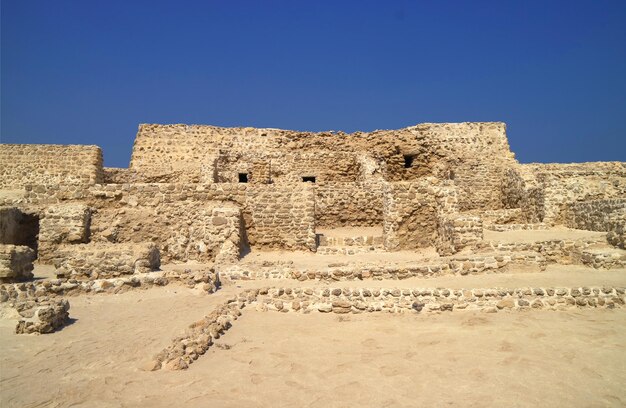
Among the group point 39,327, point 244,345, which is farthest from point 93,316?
point 244,345

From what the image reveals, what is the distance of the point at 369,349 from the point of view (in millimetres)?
5750

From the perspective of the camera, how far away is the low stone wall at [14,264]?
308 inches

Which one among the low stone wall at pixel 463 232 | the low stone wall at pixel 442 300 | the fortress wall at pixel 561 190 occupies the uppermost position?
the fortress wall at pixel 561 190

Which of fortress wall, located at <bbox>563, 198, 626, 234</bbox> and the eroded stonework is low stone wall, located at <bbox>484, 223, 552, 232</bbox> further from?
fortress wall, located at <bbox>563, 198, 626, 234</bbox>

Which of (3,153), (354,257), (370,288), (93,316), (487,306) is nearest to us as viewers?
(93,316)

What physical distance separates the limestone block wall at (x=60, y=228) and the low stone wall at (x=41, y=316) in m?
6.03

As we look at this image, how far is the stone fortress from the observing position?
7.66 m

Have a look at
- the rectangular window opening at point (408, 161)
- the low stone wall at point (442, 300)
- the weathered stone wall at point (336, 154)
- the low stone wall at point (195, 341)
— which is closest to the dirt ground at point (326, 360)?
the low stone wall at point (195, 341)

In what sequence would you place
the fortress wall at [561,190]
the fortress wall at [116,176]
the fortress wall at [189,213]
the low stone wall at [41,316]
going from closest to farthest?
the low stone wall at [41,316]
the fortress wall at [189,213]
the fortress wall at [561,190]
the fortress wall at [116,176]

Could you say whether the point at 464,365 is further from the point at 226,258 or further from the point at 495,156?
the point at 495,156

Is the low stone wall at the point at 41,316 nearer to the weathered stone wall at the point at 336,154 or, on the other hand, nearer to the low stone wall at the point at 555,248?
the low stone wall at the point at 555,248

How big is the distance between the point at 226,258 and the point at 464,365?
763cm

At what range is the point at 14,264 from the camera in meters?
7.96

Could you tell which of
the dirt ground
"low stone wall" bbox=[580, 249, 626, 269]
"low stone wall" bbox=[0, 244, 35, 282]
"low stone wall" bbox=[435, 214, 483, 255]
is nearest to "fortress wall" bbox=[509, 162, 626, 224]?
"low stone wall" bbox=[580, 249, 626, 269]
